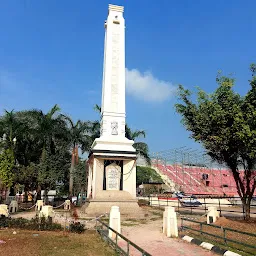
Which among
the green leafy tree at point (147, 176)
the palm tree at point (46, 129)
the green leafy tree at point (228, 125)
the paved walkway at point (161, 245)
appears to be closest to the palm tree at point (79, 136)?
the palm tree at point (46, 129)

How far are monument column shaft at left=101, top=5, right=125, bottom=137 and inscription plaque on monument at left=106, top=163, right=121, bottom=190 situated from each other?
263 centimetres

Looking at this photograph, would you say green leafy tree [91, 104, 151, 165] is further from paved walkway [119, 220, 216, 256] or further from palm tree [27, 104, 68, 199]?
paved walkway [119, 220, 216, 256]

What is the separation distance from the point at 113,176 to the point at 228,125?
31.7 ft

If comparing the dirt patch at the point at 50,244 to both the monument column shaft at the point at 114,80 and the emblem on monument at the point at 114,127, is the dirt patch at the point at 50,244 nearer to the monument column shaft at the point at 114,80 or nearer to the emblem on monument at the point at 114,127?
the emblem on monument at the point at 114,127

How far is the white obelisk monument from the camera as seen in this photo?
63.2ft

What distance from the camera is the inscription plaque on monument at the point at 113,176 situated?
67.8ft

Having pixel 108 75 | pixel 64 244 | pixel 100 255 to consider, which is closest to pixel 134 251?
pixel 100 255

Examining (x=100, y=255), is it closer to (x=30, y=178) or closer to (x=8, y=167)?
(x=8, y=167)

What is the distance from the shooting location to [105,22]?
25.6 metres

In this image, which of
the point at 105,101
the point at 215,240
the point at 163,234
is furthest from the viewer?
the point at 105,101

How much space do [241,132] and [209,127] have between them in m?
2.04

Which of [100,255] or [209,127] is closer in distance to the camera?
[100,255]

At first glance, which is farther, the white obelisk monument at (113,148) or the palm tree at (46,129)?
the palm tree at (46,129)

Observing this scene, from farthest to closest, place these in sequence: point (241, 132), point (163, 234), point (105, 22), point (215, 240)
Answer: point (105, 22) → point (241, 132) → point (163, 234) → point (215, 240)
